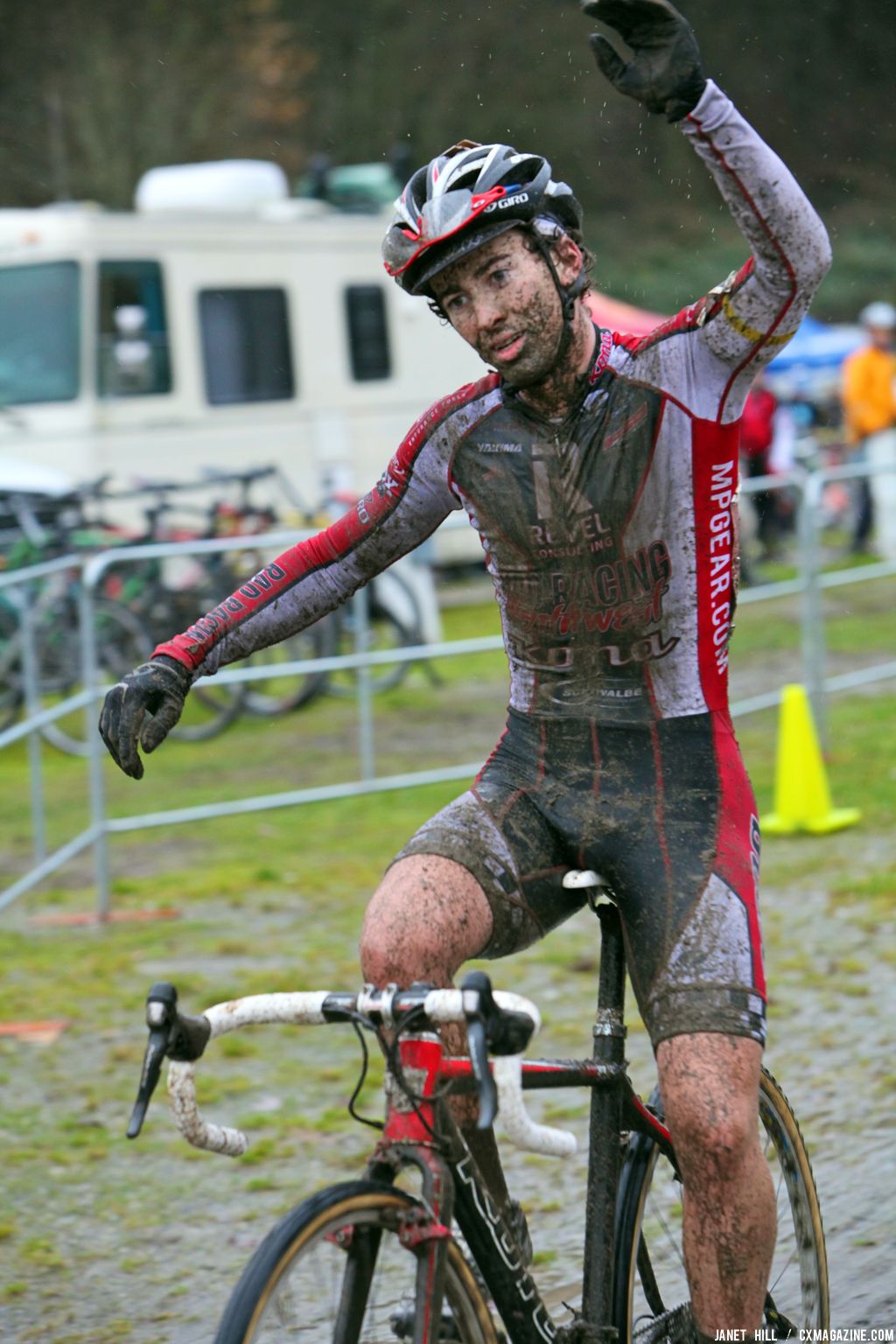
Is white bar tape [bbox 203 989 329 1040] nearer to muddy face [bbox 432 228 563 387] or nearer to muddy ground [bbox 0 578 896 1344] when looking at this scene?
muddy face [bbox 432 228 563 387]

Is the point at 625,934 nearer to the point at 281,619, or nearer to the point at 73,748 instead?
the point at 281,619

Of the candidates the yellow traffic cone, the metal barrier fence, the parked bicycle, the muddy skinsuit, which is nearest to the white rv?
the parked bicycle

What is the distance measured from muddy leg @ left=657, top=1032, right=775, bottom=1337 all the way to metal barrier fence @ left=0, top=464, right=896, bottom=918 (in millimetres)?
4715

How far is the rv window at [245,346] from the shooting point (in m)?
16.1

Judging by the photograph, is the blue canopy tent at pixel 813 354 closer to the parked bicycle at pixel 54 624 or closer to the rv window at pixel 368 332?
the rv window at pixel 368 332

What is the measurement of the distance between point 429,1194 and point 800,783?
638 centimetres

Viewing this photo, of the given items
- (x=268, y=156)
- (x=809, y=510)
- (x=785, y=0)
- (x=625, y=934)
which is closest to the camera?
(x=625, y=934)

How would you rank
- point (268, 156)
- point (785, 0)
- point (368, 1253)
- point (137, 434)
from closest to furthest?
point (368, 1253) → point (137, 434) → point (268, 156) → point (785, 0)

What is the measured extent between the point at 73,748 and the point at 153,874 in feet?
7.87

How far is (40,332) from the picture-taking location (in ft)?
49.4

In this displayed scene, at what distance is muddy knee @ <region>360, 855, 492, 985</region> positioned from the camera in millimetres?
2934

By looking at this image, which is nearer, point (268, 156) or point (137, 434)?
point (137, 434)

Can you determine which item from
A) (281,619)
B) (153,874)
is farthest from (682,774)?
(153,874)

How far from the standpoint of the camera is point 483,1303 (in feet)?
9.20
